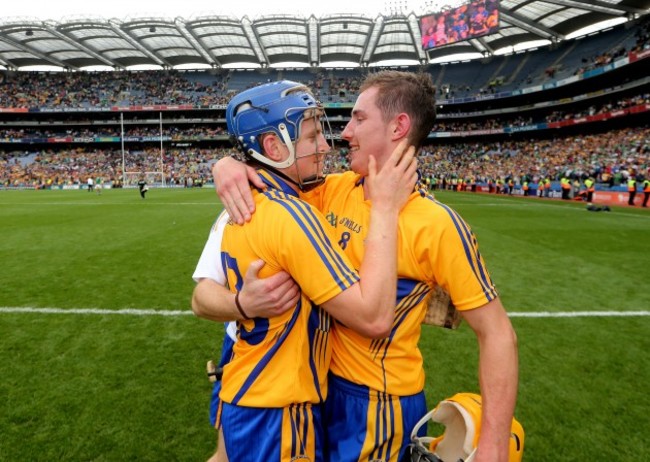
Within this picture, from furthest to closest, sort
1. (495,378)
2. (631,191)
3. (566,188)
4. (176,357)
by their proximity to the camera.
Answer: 1. (566,188)
2. (631,191)
3. (176,357)
4. (495,378)

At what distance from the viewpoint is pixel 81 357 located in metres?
4.48

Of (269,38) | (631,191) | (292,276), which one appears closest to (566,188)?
(631,191)

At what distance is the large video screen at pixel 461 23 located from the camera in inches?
1602

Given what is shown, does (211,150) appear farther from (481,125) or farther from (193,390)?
(193,390)

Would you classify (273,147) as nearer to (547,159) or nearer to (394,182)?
(394,182)

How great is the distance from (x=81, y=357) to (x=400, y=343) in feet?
13.0

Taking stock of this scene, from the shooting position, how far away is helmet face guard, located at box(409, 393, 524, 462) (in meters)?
1.58

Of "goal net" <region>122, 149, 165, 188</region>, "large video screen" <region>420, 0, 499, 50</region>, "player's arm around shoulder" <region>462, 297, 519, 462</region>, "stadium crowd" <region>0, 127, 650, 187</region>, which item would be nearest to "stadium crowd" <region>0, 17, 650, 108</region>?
"stadium crowd" <region>0, 127, 650, 187</region>

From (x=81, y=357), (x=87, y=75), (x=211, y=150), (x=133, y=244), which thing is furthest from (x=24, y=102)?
(x=81, y=357)

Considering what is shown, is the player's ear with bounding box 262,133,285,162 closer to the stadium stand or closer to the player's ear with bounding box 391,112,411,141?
the player's ear with bounding box 391,112,411,141

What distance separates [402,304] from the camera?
1.85 m

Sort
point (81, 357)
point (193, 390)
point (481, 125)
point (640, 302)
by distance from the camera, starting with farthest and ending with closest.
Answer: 1. point (481, 125)
2. point (640, 302)
3. point (81, 357)
4. point (193, 390)

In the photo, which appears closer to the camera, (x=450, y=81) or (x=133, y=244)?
(x=133, y=244)

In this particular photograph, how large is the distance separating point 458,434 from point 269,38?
56.2m
